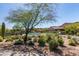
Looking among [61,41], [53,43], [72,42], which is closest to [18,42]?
[53,43]

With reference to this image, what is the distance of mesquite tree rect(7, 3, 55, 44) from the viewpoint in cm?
479

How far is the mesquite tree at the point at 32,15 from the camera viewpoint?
479cm

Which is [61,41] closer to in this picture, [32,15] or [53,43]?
[53,43]

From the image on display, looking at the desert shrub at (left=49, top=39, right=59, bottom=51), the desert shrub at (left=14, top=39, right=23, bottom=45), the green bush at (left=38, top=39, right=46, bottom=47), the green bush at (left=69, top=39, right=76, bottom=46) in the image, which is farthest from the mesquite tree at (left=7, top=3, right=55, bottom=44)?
the green bush at (left=69, top=39, right=76, bottom=46)

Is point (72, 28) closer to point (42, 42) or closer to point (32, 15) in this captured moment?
point (42, 42)

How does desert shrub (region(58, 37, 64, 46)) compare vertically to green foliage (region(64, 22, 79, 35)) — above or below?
below

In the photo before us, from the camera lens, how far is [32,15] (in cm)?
482

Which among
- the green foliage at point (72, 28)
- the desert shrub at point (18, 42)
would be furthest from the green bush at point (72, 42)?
the desert shrub at point (18, 42)

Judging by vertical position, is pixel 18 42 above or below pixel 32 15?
below

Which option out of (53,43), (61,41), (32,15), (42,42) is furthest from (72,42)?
(32,15)

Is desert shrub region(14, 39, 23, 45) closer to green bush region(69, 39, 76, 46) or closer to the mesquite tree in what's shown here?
the mesquite tree

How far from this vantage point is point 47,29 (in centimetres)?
478

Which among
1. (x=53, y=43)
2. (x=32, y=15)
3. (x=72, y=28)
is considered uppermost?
(x=32, y=15)

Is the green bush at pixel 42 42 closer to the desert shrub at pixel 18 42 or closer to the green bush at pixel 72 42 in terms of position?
the desert shrub at pixel 18 42
